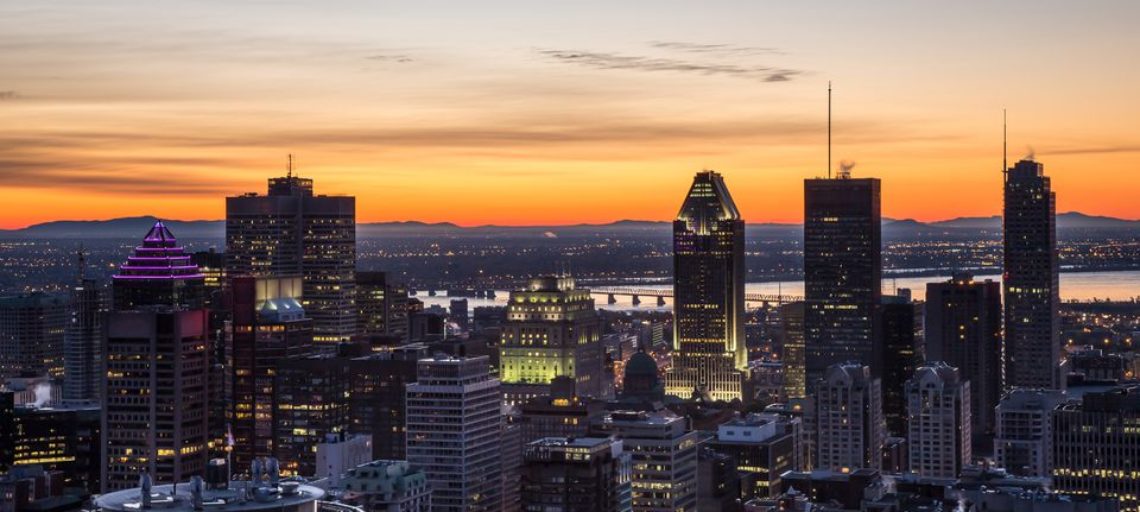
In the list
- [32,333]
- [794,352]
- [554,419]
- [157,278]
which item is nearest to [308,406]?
[157,278]

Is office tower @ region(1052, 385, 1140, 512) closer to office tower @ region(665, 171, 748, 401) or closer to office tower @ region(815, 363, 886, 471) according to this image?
office tower @ region(815, 363, 886, 471)

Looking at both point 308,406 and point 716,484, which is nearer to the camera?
point 716,484

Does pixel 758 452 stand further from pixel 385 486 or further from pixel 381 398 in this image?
pixel 385 486

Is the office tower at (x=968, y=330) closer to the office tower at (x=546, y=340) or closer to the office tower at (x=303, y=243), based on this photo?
the office tower at (x=546, y=340)

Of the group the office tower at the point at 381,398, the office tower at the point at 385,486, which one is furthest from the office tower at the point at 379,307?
the office tower at the point at 385,486

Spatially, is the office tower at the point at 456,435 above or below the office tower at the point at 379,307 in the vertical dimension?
below

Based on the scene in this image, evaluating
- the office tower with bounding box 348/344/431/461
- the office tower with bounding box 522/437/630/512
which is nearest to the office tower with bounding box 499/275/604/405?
the office tower with bounding box 348/344/431/461

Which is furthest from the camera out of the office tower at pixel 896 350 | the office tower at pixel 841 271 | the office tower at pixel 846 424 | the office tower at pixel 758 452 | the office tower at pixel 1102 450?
the office tower at pixel 841 271
